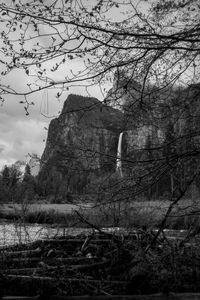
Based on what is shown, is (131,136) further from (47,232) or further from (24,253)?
(47,232)

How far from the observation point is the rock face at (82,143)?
5.79 meters

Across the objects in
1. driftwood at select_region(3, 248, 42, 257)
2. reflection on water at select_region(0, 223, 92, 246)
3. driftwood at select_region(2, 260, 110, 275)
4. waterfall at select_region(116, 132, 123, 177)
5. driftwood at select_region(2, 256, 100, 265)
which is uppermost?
waterfall at select_region(116, 132, 123, 177)

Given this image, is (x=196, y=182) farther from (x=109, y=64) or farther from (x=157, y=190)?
(x=109, y=64)

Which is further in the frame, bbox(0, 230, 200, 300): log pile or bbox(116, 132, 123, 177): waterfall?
bbox(116, 132, 123, 177): waterfall

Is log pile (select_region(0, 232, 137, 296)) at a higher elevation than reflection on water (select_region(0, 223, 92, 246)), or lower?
lower

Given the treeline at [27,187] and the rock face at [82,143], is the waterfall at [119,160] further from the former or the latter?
the treeline at [27,187]

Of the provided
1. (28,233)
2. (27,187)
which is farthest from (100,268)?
(27,187)

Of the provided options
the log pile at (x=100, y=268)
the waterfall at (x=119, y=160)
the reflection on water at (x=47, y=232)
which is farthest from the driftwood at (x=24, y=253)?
the waterfall at (x=119, y=160)

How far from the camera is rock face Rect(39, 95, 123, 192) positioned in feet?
19.0

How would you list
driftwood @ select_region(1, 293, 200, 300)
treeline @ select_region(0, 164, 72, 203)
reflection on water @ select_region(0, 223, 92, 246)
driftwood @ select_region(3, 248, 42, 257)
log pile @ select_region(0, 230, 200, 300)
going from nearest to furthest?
driftwood @ select_region(1, 293, 200, 300) → log pile @ select_region(0, 230, 200, 300) → driftwood @ select_region(3, 248, 42, 257) → treeline @ select_region(0, 164, 72, 203) → reflection on water @ select_region(0, 223, 92, 246)

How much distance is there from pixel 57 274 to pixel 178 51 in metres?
3.35

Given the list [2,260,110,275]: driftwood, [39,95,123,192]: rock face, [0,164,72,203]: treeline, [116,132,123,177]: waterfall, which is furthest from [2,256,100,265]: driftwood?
[116,132,123,177]: waterfall

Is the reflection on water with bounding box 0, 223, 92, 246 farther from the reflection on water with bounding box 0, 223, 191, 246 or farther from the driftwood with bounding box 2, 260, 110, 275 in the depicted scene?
the driftwood with bounding box 2, 260, 110, 275

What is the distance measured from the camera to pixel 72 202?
649 centimetres
